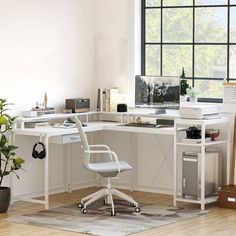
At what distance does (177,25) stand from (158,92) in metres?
0.87

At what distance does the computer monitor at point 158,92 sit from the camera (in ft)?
25.4

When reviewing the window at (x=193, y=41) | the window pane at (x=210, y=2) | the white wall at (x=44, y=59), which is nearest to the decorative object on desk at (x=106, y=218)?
the white wall at (x=44, y=59)

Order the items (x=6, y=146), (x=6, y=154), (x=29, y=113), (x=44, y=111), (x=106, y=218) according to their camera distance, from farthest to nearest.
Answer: (x=44, y=111), (x=29, y=113), (x=6, y=146), (x=6, y=154), (x=106, y=218)

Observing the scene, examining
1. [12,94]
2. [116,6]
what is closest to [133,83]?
[116,6]

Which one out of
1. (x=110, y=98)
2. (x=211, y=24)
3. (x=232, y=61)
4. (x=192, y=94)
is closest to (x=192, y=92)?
(x=192, y=94)

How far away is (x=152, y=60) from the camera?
333 inches

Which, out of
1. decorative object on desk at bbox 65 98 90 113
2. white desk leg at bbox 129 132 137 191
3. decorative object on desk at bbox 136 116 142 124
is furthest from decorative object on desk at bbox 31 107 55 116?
white desk leg at bbox 129 132 137 191

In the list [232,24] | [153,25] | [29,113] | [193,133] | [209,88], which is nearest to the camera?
[193,133]

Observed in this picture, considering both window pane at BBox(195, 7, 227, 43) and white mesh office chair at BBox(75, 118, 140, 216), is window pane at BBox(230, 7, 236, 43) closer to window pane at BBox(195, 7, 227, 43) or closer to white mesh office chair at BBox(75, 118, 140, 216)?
window pane at BBox(195, 7, 227, 43)

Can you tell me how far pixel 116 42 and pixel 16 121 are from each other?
5.61 ft

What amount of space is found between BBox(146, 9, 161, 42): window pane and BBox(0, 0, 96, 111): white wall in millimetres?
656

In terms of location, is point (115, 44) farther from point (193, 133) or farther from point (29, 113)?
point (193, 133)

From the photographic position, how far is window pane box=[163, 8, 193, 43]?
321 inches

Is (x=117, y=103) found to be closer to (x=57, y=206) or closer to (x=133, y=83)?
(x=133, y=83)
